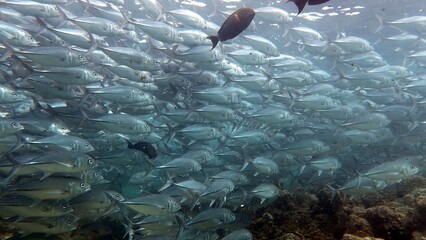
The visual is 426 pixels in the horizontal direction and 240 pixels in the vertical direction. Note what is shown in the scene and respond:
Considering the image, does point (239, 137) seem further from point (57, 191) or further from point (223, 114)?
point (57, 191)

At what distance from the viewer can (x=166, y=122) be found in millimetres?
7828

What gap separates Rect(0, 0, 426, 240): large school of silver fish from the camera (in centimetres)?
527

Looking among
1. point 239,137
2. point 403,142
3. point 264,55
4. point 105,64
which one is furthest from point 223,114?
point 403,142

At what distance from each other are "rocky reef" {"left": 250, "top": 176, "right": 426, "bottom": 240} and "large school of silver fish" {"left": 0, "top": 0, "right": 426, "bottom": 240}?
37 centimetres

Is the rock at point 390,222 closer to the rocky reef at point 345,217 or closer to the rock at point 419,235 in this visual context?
the rocky reef at point 345,217

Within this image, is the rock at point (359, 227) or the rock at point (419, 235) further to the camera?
the rock at point (359, 227)

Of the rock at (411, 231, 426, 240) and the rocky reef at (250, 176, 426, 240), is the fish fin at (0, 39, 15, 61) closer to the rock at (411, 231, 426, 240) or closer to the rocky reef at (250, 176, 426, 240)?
the rocky reef at (250, 176, 426, 240)

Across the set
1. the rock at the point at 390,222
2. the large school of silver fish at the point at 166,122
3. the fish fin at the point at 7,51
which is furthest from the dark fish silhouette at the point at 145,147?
the rock at the point at 390,222

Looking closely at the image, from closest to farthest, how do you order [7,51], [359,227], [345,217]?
[359,227] < [345,217] < [7,51]

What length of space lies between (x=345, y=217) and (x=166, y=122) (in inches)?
177

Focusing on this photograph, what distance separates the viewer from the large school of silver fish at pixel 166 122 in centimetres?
527

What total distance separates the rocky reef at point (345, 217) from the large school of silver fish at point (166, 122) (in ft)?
1.20

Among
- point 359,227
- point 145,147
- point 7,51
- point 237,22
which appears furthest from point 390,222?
point 7,51

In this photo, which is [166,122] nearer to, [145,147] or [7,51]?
[145,147]
